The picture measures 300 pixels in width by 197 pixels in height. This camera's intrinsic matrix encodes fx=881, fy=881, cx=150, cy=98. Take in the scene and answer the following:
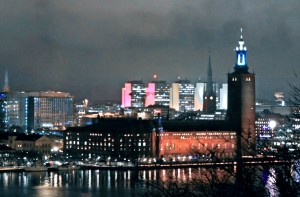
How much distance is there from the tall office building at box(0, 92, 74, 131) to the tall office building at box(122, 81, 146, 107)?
15.0 ft

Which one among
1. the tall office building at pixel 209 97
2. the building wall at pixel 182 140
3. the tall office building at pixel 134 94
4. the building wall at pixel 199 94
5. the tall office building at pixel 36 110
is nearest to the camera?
the building wall at pixel 182 140

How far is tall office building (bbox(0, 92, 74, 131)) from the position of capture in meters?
52.2

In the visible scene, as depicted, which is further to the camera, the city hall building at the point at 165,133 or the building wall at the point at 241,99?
the building wall at the point at 241,99

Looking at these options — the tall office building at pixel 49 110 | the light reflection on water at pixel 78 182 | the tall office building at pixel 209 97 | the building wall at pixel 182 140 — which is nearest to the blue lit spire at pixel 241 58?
the building wall at pixel 182 140

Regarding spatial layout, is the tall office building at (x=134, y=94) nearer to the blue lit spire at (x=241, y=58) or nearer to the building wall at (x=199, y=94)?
the building wall at (x=199, y=94)

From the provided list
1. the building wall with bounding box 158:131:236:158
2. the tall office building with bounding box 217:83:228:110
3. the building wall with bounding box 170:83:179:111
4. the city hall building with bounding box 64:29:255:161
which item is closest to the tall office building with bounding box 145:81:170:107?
the building wall with bounding box 170:83:179:111

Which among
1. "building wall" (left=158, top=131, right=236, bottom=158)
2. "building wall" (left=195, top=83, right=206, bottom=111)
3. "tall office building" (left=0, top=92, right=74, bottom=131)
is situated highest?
"building wall" (left=195, top=83, right=206, bottom=111)

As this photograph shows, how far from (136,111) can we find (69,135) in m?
18.8

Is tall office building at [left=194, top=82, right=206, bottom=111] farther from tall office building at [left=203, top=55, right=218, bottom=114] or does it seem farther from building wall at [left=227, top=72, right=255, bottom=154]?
building wall at [left=227, top=72, right=255, bottom=154]

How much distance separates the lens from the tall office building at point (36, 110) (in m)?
52.2

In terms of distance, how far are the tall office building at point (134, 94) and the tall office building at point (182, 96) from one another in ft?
6.73

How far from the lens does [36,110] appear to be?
178 ft

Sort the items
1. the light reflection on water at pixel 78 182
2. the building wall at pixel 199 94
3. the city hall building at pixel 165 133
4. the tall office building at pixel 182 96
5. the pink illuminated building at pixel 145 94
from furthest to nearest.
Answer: the pink illuminated building at pixel 145 94, the tall office building at pixel 182 96, the building wall at pixel 199 94, the city hall building at pixel 165 133, the light reflection on water at pixel 78 182

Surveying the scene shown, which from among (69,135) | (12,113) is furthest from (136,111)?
(69,135)
